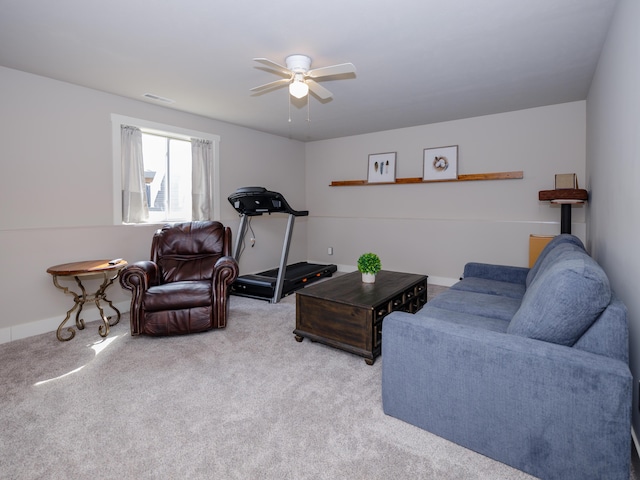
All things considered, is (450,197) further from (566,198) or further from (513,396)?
(513,396)

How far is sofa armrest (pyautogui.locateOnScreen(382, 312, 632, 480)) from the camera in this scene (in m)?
1.31

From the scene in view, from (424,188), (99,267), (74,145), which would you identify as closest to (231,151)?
(74,145)

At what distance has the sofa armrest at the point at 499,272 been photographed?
10.6 feet

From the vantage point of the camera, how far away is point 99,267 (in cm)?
307

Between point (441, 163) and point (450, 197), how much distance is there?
528 millimetres

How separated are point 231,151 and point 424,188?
302 centimetres

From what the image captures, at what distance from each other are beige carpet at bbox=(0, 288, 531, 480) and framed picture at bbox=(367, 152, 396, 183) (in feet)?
11.5

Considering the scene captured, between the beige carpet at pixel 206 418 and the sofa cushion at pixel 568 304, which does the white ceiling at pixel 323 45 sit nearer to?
the sofa cushion at pixel 568 304

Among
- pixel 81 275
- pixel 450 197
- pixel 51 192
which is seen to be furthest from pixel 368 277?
pixel 51 192

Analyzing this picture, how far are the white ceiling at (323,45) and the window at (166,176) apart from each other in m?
0.53

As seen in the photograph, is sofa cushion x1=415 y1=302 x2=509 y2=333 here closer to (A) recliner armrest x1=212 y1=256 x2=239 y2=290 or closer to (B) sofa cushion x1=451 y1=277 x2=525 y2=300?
(B) sofa cushion x1=451 y1=277 x2=525 y2=300

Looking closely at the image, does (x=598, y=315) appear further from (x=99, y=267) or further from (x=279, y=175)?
(x=279, y=175)

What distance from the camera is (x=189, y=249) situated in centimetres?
386

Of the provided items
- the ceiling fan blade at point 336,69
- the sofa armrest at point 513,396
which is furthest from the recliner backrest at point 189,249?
the sofa armrest at point 513,396
